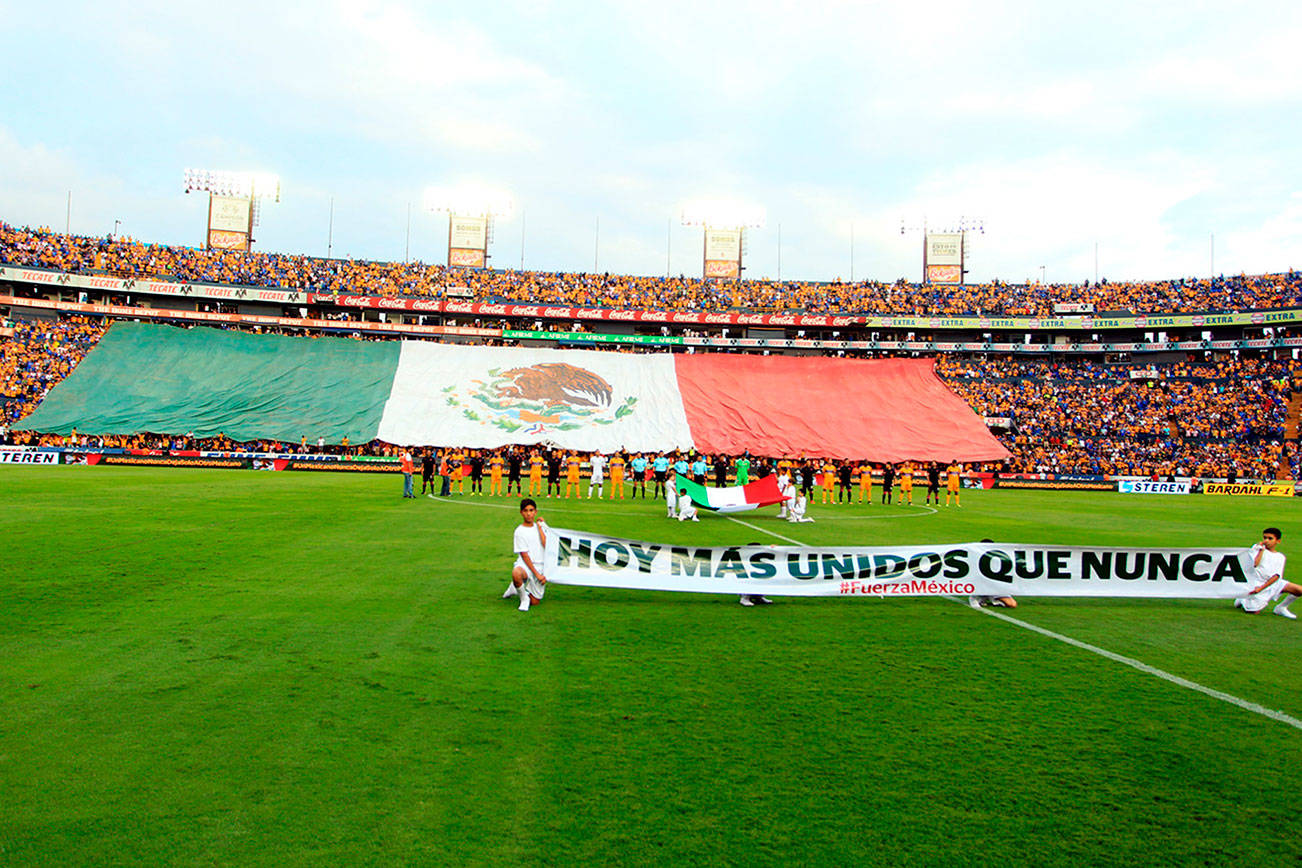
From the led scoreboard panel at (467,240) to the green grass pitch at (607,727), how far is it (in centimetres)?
6218

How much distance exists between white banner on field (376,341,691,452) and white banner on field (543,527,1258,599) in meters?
37.7

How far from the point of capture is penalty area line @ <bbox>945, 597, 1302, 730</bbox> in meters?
6.12

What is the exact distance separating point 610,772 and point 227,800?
2.15 metres

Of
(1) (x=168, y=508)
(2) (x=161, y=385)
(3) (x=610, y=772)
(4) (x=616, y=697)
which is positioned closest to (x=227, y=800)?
(3) (x=610, y=772)

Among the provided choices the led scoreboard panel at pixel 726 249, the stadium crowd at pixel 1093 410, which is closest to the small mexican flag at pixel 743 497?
the stadium crowd at pixel 1093 410

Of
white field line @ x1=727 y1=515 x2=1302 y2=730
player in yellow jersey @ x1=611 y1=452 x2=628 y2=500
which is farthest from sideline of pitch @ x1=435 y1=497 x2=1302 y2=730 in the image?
player in yellow jersey @ x1=611 y1=452 x2=628 y2=500

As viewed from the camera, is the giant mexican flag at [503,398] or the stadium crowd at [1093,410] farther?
the giant mexican flag at [503,398]

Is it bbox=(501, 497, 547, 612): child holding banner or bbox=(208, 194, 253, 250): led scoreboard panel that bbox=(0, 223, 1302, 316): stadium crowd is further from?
bbox=(501, 497, 547, 612): child holding banner

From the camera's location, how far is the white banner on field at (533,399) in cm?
4888

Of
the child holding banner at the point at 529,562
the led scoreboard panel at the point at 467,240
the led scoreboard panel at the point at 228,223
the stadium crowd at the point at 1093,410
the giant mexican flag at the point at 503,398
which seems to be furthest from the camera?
the led scoreboard panel at the point at 467,240

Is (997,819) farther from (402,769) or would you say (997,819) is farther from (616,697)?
(402,769)

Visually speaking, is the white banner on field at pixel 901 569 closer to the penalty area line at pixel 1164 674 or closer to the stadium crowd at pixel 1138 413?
the penalty area line at pixel 1164 674

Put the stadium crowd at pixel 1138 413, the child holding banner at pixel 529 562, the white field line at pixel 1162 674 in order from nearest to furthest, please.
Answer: the white field line at pixel 1162 674 → the child holding banner at pixel 529 562 → the stadium crowd at pixel 1138 413

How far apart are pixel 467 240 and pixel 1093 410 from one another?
176ft
